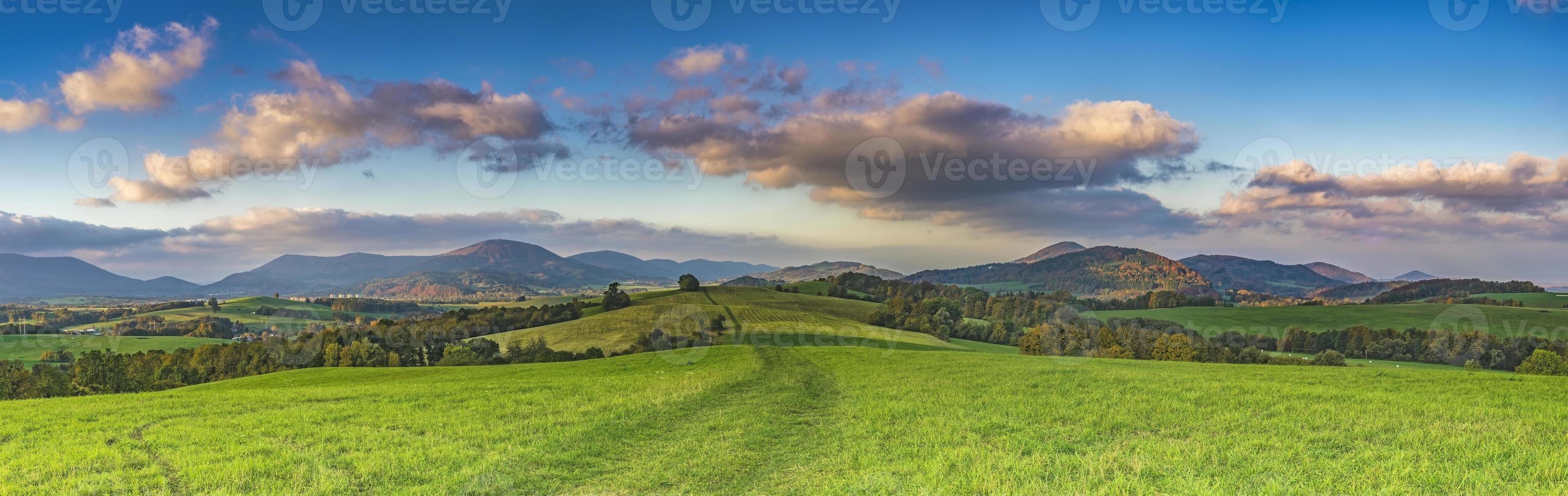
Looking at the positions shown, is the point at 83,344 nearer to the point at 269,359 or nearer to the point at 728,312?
the point at 269,359

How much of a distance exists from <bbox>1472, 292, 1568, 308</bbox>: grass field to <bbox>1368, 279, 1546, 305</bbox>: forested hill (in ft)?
16.7

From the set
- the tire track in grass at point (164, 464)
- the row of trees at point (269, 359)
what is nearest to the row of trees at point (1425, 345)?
the tire track in grass at point (164, 464)

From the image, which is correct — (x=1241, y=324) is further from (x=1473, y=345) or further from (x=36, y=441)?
(x=36, y=441)

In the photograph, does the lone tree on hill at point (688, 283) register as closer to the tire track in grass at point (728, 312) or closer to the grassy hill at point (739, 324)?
the tire track in grass at point (728, 312)

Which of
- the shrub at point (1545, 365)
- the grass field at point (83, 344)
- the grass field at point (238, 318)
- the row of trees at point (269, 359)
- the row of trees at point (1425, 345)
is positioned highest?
the shrub at point (1545, 365)

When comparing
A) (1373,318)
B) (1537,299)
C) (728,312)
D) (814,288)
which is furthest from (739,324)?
(1537,299)

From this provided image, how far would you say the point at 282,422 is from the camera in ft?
53.2

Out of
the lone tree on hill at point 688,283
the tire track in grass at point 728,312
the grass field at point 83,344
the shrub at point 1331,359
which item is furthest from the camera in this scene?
the lone tree on hill at point 688,283

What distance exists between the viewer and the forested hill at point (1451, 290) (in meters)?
160

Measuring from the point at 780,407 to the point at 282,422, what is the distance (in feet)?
43.4

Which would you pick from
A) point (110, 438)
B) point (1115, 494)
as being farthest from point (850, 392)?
point (110, 438)

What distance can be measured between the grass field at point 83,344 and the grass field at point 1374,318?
571 ft

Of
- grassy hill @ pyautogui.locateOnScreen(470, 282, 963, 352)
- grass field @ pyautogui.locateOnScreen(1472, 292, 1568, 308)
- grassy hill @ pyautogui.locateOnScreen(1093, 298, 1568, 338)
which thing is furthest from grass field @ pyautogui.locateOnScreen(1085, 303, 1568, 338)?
grassy hill @ pyautogui.locateOnScreen(470, 282, 963, 352)

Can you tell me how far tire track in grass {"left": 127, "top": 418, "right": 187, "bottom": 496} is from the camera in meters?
10.4
